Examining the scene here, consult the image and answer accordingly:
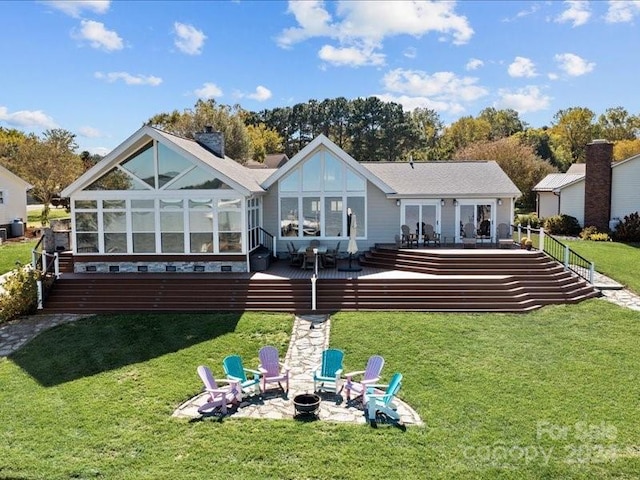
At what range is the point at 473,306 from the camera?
16.8 meters

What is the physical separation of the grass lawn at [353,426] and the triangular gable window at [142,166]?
20.7 feet

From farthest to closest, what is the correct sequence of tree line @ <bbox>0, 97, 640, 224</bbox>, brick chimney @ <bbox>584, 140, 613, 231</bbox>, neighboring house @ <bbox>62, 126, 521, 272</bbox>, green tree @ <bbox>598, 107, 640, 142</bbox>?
1. green tree @ <bbox>598, 107, 640, 142</bbox>
2. tree line @ <bbox>0, 97, 640, 224</bbox>
3. brick chimney @ <bbox>584, 140, 613, 231</bbox>
4. neighboring house @ <bbox>62, 126, 521, 272</bbox>

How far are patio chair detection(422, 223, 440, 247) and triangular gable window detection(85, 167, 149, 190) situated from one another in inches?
498

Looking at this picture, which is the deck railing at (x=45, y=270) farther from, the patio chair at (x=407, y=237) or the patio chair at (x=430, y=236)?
the patio chair at (x=430, y=236)

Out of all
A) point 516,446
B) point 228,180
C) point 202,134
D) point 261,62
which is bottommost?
point 516,446

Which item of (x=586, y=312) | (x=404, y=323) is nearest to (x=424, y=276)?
(x=404, y=323)

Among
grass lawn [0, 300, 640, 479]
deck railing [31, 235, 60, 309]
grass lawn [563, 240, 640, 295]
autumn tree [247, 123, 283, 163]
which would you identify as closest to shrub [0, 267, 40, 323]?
deck railing [31, 235, 60, 309]

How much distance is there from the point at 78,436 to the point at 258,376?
368 centimetres

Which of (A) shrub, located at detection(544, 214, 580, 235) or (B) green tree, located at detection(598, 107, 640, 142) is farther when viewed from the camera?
(B) green tree, located at detection(598, 107, 640, 142)

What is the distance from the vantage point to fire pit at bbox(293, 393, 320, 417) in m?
9.53

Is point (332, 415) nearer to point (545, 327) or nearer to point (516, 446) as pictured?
point (516, 446)

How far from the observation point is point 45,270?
18469 mm

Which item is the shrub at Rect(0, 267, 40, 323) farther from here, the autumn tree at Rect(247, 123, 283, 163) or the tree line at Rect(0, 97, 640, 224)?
the autumn tree at Rect(247, 123, 283, 163)

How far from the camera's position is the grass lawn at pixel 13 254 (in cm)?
2390
